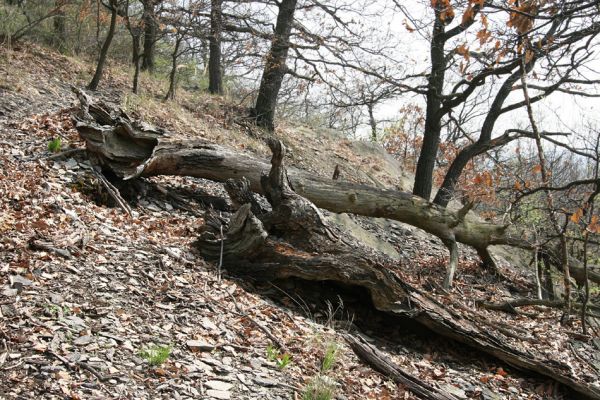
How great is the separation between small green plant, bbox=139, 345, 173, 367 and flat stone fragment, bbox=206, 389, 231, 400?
388 mm

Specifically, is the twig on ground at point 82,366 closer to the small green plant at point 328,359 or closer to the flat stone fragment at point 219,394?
the flat stone fragment at point 219,394

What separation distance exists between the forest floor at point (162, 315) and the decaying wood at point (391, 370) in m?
0.08

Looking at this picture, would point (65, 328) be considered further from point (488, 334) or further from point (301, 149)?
point (301, 149)

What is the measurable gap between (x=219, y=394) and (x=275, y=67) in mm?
10098

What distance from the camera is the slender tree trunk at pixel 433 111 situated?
1073 cm

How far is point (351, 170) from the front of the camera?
1315cm

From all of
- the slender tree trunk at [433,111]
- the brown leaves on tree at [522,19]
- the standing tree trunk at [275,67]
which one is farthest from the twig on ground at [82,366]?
the standing tree trunk at [275,67]

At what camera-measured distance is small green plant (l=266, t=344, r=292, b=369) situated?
4305 mm

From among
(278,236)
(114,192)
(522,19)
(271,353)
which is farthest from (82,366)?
(522,19)

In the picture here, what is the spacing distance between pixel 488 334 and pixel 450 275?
211 cm

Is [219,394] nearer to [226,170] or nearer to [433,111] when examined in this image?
[226,170]

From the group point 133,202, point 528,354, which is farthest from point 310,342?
point 133,202

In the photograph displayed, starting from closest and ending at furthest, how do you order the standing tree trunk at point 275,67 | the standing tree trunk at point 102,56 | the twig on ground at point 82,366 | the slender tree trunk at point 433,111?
the twig on ground at point 82,366, the standing tree trunk at point 102,56, the slender tree trunk at point 433,111, the standing tree trunk at point 275,67

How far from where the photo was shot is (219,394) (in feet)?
12.3
